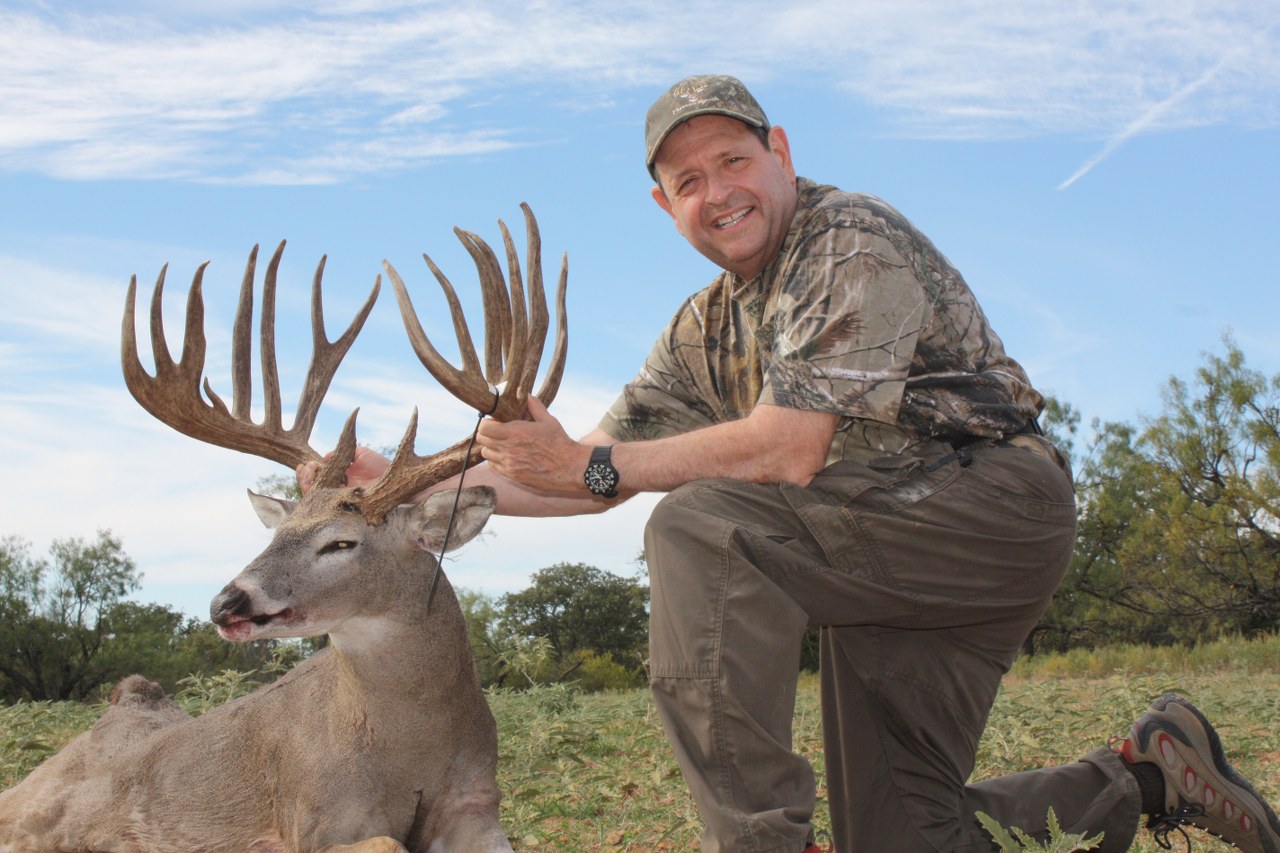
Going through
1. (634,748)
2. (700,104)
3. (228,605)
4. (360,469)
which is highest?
(700,104)

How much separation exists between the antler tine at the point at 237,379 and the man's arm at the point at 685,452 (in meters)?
1.23

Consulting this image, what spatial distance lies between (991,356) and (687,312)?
1.21 m

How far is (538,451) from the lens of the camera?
157 inches

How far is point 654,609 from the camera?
3.38 metres

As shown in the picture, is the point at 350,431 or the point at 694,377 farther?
the point at 694,377

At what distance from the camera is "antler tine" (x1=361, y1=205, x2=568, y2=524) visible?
159 inches

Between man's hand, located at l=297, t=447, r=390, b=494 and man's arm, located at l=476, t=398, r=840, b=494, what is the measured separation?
30.8 inches

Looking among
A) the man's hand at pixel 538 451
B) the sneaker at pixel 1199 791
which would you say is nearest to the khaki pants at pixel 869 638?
the sneaker at pixel 1199 791

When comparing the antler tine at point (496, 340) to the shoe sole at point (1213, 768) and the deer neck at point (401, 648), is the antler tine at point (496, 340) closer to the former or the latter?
the deer neck at point (401, 648)

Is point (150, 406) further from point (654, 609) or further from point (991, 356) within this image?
point (991, 356)

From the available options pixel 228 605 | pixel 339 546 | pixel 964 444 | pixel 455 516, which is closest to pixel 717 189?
pixel 964 444

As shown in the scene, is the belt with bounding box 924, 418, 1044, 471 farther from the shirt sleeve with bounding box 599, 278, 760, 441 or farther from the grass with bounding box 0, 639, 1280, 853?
the grass with bounding box 0, 639, 1280, 853

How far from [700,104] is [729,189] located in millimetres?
291

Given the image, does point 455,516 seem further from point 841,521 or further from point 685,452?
point 841,521
